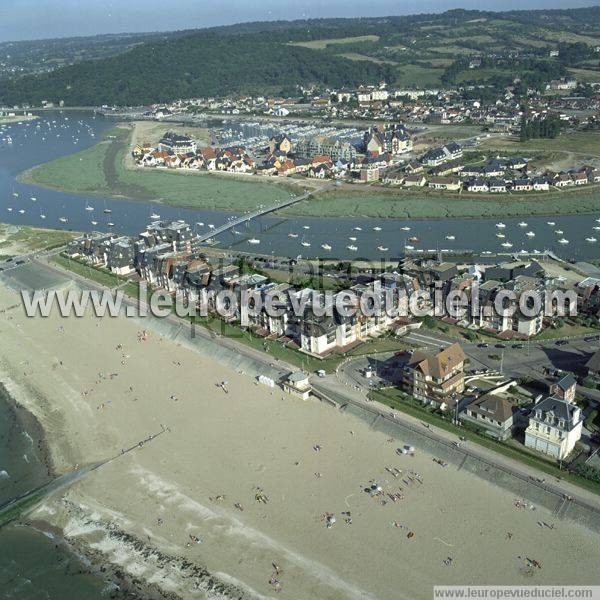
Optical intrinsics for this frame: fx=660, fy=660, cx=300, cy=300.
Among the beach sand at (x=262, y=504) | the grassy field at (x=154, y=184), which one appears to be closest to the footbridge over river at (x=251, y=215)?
the grassy field at (x=154, y=184)

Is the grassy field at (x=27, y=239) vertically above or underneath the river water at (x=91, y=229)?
above

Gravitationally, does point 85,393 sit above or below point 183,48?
below

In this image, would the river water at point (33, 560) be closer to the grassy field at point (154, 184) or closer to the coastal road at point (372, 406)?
the coastal road at point (372, 406)

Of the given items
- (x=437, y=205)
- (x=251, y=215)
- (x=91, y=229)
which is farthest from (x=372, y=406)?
(x=91, y=229)

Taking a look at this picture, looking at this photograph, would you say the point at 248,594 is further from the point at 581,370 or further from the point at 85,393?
the point at 581,370

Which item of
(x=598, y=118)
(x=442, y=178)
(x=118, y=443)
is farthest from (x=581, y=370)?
(x=598, y=118)

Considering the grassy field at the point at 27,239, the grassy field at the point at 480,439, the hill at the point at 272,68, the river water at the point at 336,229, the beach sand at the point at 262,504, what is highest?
the hill at the point at 272,68
